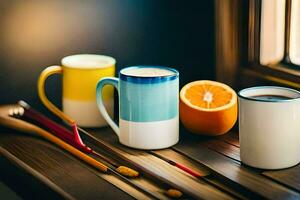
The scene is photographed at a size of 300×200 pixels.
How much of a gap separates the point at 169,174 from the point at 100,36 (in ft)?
1.45

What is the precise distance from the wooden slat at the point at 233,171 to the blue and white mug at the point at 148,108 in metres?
0.04

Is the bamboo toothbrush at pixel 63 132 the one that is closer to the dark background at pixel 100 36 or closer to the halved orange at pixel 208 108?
the dark background at pixel 100 36

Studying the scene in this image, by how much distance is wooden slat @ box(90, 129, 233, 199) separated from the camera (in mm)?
1069

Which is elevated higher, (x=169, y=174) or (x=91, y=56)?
(x=91, y=56)

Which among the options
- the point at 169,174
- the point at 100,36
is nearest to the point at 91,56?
the point at 100,36

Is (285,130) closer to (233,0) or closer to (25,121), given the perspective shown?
(233,0)

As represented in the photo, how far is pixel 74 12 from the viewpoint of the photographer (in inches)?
56.6

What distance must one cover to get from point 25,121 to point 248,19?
0.49 metres

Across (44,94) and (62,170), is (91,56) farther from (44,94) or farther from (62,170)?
(62,170)

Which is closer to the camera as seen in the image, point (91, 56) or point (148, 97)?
point (148, 97)

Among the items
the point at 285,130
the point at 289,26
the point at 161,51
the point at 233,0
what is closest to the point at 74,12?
the point at 161,51

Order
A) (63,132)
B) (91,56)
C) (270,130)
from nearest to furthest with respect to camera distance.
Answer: (270,130), (63,132), (91,56)

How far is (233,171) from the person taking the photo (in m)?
1.13

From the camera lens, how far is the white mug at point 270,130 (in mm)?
1095
